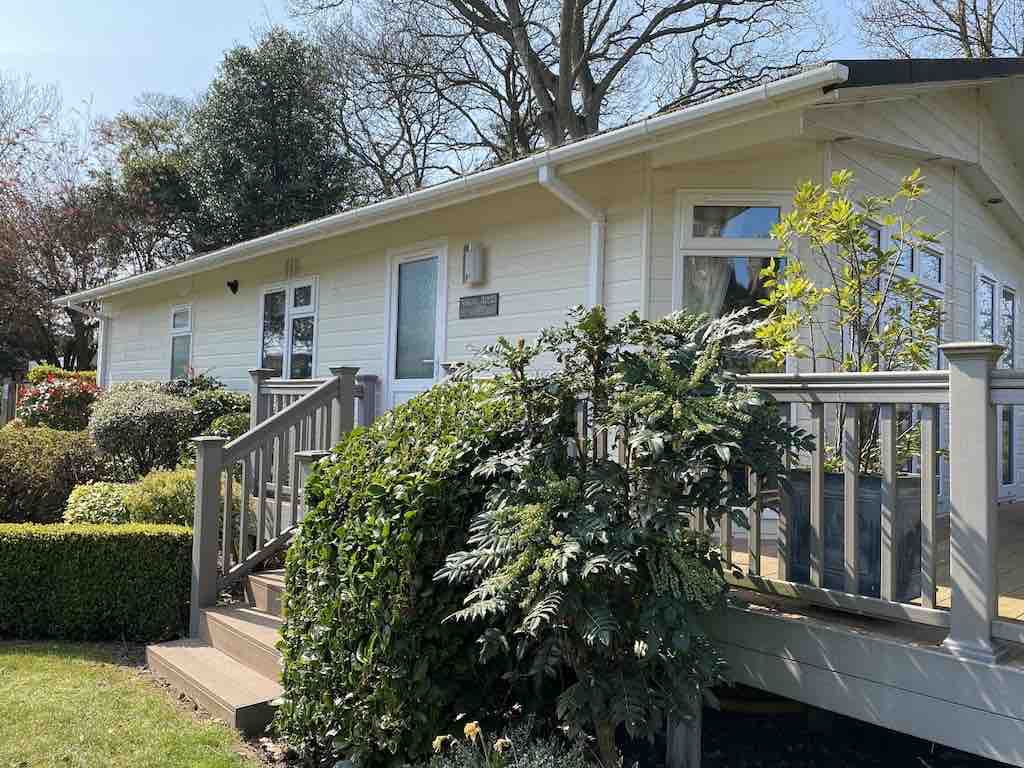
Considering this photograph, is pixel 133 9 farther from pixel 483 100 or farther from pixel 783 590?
pixel 783 590

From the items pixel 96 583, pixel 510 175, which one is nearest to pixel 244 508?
pixel 96 583

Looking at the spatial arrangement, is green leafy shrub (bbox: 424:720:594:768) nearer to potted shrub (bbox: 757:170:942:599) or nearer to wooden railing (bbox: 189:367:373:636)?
potted shrub (bbox: 757:170:942:599)

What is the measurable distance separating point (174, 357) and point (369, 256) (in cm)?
532

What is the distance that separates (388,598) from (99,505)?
170 inches

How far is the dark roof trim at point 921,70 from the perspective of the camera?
447 cm

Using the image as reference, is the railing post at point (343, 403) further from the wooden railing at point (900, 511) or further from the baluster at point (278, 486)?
the wooden railing at point (900, 511)

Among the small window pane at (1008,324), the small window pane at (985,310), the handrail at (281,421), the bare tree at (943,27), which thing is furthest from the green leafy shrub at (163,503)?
the bare tree at (943,27)

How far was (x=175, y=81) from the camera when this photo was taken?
24.6 m

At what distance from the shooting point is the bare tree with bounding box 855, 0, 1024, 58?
15977 mm

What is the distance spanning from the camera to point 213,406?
29.5 feet

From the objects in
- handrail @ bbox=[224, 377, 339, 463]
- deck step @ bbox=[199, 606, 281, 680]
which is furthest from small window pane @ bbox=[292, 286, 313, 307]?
deck step @ bbox=[199, 606, 281, 680]

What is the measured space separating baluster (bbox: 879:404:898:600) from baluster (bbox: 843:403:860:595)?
98 millimetres

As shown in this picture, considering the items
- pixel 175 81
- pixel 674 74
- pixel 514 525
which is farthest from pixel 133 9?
pixel 514 525

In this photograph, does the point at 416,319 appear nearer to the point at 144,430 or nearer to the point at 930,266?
the point at 144,430
